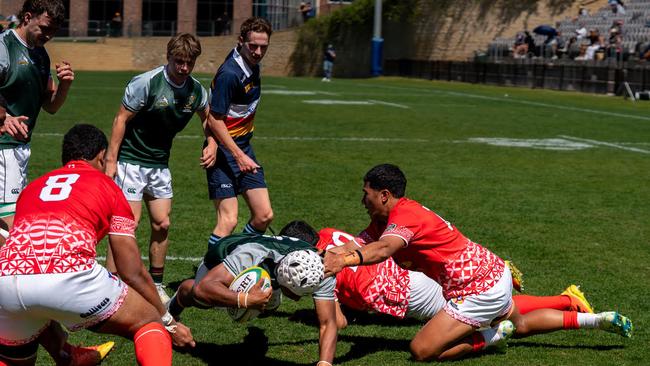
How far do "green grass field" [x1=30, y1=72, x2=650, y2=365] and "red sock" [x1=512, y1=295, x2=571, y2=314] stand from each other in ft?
0.71

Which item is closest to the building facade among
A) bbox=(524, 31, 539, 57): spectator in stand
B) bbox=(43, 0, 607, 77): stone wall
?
bbox=(43, 0, 607, 77): stone wall

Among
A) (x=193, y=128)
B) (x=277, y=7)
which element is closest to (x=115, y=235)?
(x=193, y=128)

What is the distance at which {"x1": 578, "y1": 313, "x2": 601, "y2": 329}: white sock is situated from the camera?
734 centimetres

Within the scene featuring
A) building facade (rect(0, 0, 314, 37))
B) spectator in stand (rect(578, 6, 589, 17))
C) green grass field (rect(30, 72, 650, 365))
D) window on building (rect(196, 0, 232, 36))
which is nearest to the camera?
green grass field (rect(30, 72, 650, 365))

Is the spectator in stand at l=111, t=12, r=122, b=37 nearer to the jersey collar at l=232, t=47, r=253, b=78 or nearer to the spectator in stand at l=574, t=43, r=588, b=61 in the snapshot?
the spectator in stand at l=574, t=43, r=588, b=61

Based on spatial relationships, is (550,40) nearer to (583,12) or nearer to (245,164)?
(583,12)

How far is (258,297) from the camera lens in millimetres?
6016

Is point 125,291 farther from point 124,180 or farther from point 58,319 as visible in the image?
point 124,180

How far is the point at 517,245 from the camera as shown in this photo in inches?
420

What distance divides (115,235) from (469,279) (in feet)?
8.89

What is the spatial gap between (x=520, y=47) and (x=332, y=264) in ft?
142

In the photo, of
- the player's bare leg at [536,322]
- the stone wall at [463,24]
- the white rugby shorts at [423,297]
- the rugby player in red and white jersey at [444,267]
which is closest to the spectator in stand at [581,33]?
the stone wall at [463,24]

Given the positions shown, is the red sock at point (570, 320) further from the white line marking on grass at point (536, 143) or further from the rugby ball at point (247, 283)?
the white line marking on grass at point (536, 143)

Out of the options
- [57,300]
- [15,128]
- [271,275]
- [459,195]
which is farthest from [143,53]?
[57,300]
